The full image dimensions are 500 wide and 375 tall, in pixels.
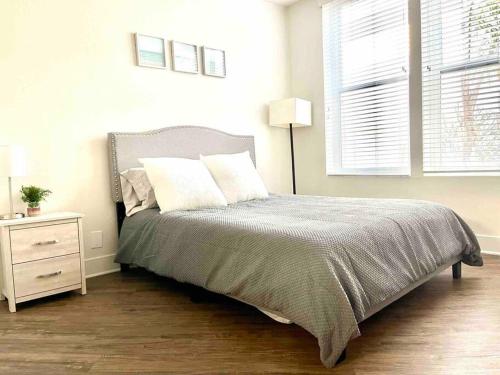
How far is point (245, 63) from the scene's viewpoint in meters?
3.97

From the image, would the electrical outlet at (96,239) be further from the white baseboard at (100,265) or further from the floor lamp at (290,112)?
the floor lamp at (290,112)

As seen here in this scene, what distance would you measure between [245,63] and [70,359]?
10.5 ft

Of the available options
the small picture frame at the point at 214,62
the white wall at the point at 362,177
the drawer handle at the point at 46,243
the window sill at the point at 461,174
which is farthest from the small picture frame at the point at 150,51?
the window sill at the point at 461,174

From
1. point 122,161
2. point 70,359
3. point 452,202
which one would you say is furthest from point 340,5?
point 70,359

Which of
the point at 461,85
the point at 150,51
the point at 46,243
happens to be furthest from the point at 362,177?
the point at 46,243

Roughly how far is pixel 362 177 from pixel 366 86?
3.03 feet

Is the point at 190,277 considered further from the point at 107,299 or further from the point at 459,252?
the point at 459,252

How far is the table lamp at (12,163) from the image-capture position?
2.35m

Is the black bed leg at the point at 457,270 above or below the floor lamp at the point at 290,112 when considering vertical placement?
below

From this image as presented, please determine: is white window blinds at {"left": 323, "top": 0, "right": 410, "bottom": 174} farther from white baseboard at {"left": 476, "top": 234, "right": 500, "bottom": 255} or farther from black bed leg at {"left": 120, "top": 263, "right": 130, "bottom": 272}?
black bed leg at {"left": 120, "top": 263, "right": 130, "bottom": 272}

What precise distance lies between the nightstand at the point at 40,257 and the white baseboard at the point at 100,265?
388 millimetres

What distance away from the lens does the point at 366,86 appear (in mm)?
3801

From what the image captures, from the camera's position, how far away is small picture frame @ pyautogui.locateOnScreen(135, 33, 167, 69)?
10.3 ft

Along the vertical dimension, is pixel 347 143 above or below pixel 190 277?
above
